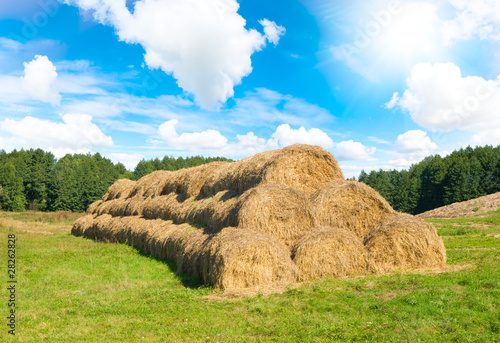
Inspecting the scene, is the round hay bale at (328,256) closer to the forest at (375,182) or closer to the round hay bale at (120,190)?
the round hay bale at (120,190)

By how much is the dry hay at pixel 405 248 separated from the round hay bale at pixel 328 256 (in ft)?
2.06

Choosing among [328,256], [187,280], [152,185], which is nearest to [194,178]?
[152,185]

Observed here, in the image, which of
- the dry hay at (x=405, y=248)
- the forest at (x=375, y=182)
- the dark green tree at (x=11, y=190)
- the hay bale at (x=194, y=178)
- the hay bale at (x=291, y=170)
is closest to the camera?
the dry hay at (x=405, y=248)

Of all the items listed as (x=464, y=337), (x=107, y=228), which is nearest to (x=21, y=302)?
(x=464, y=337)

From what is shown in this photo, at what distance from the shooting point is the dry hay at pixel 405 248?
10370mm

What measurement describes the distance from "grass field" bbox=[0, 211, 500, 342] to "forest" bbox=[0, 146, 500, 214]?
5451cm

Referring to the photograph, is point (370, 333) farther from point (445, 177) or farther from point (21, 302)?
point (445, 177)

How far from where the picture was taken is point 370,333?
5.58m

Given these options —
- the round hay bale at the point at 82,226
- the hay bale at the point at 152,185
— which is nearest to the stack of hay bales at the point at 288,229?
the hay bale at the point at 152,185

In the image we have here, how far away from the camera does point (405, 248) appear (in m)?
10.6

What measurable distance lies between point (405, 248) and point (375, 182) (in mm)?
70415

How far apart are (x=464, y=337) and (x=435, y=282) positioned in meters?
3.14

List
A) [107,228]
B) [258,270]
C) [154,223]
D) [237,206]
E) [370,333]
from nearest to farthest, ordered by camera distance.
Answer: [370,333] → [258,270] → [237,206] → [154,223] → [107,228]

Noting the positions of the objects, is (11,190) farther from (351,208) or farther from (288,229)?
Result: (351,208)
